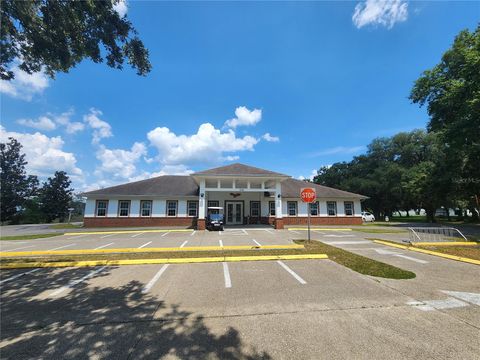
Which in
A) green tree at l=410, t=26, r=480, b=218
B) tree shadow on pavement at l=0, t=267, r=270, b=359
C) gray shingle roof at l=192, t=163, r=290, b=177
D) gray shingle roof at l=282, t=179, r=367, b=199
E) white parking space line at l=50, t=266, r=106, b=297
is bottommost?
tree shadow on pavement at l=0, t=267, r=270, b=359

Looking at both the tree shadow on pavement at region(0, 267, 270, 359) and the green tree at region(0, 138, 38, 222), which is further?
the green tree at region(0, 138, 38, 222)

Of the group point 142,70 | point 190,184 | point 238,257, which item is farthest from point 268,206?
point 142,70

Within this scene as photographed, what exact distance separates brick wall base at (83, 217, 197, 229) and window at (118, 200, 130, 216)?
2.12 feet

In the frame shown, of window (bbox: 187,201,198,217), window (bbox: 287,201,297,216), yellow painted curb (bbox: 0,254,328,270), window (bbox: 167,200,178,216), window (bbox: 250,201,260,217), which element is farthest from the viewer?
window (bbox: 287,201,297,216)

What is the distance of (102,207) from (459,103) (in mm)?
34251

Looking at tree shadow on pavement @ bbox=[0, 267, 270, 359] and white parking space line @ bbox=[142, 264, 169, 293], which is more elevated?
white parking space line @ bbox=[142, 264, 169, 293]

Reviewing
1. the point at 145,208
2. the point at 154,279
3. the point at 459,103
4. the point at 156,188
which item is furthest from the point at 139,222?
the point at 459,103

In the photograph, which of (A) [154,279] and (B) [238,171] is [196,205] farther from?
(A) [154,279]

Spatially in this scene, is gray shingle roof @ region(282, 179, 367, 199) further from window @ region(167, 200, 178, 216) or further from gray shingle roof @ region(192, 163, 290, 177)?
window @ region(167, 200, 178, 216)

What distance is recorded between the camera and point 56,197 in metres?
47.2

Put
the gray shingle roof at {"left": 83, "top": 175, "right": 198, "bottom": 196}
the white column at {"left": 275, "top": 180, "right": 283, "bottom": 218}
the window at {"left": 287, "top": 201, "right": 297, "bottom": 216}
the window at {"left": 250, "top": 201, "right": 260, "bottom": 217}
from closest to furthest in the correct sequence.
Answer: the white column at {"left": 275, "top": 180, "right": 283, "bottom": 218} < the gray shingle roof at {"left": 83, "top": 175, "right": 198, "bottom": 196} < the window at {"left": 250, "top": 201, "right": 260, "bottom": 217} < the window at {"left": 287, "top": 201, "right": 297, "bottom": 216}

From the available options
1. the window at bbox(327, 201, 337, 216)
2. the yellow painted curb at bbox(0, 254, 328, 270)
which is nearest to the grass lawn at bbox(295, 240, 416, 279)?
the yellow painted curb at bbox(0, 254, 328, 270)

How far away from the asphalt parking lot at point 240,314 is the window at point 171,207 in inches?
742

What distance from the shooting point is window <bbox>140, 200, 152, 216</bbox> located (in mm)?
25500
